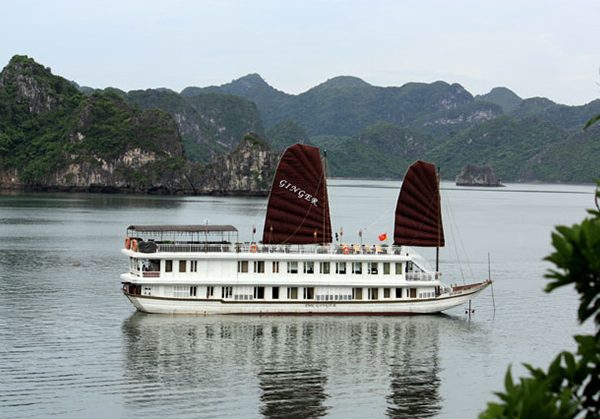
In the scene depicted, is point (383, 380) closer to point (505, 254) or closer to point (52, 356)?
point (52, 356)

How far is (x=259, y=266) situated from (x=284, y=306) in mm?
2028

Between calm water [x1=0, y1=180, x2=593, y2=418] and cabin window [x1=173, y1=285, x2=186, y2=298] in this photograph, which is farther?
cabin window [x1=173, y1=285, x2=186, y2=298]

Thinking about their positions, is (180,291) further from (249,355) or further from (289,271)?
(249,355)

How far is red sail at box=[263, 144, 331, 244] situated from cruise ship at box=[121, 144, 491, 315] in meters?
0.05

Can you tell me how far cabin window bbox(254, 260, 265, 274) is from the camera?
37281mm

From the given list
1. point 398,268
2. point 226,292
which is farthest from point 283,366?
point 398,268

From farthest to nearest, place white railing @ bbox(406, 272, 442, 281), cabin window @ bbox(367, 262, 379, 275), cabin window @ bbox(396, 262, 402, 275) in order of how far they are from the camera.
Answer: white railing @ bbox(406, 272, 442, 281) < cabin window @ bbox(396, 262, 402, 275) < cabin window @ bbox(367, 262, 379, 275)

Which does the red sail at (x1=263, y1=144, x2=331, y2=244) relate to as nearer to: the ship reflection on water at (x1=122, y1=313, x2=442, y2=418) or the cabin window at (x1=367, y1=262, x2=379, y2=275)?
the cabin window at (x1=367, y1=262, x2=379, y2=275)

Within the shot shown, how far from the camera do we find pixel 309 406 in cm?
2442

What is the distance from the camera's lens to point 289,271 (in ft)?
123

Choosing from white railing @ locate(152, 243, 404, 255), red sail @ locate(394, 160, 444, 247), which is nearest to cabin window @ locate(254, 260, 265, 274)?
white railing @ locate(152, 243, 404, 255)

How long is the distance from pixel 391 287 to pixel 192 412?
652 inches

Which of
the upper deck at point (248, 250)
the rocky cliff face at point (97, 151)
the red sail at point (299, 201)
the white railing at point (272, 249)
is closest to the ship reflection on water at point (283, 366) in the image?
the upper deck at point (248, 250)

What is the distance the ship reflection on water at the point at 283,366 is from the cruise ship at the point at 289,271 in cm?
75
